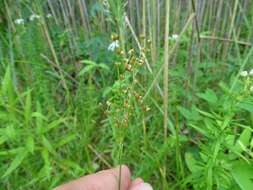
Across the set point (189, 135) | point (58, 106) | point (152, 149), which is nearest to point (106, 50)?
point (58, 106)

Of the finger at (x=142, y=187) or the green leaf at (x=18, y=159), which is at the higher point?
the finger at (x=142, y=187)

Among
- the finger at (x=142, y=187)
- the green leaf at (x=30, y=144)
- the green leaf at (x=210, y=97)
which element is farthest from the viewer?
the green leaf at (x=210, y=97)

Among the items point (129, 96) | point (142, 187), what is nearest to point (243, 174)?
point (142, 187)

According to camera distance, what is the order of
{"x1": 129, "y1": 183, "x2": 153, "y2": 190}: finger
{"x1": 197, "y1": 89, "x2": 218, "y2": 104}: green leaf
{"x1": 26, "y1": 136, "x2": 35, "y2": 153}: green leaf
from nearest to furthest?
{"x1": 129, "y1": 183, "x2": 153, "y2": 190}: finger < {"x1": 26, "y1": 136, "x2": 35, "y2": 153}: green leaf < {"x1": 197, "y1": 89, "x2": 218, "y2": 104}: green leaf

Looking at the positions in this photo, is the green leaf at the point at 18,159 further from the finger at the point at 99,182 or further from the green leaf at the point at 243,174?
the green leaf at the point at 243,174

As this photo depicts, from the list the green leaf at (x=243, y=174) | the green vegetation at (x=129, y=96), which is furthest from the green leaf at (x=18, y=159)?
the green leaf at (x=243, y=174)

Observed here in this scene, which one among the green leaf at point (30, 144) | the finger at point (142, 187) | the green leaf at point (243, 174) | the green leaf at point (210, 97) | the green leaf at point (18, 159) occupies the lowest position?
the green leaf at point (243, 174)

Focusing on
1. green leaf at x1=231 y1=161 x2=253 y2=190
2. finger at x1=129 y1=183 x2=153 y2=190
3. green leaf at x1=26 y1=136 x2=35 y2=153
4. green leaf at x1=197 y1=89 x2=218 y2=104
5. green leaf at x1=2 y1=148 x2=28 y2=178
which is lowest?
green leaf at x1=231 y1=161 x2=253 y2=190

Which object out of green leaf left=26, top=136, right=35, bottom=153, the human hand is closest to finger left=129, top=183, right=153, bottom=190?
the human hand

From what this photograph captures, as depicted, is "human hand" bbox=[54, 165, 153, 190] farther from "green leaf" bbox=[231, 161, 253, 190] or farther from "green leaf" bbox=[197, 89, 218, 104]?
"green leaf" bbox=[197, 89, 218, 104]
